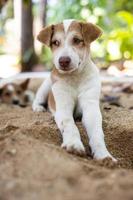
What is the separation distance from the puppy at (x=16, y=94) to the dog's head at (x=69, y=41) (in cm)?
304

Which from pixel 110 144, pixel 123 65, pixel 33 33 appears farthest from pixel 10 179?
pixel 33 33

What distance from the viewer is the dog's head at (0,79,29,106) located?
7332 millimetres

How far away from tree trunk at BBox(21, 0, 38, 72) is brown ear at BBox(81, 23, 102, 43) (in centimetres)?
619

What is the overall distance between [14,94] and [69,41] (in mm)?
3470

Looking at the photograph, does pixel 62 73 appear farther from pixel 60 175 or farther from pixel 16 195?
pixel 16 195

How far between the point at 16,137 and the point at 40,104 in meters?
2.38

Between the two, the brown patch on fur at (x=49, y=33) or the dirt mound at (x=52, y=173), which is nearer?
the dirt mound at (x=52, y=173)

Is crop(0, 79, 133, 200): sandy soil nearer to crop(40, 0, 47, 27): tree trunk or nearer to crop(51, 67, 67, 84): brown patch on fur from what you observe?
crop(51, 67, 67, 84): brown patch on fur

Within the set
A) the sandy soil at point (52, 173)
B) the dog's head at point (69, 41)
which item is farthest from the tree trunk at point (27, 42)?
the sandy soil at point (52, 173)

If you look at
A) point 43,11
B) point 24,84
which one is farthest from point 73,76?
point 43,11

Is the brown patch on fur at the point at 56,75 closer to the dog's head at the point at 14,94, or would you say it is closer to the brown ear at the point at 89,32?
the brown ear at the point at 89,32

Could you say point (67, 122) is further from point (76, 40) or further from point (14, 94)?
point (14, 94)

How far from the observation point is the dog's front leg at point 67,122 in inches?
126

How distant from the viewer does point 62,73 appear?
430 cm
